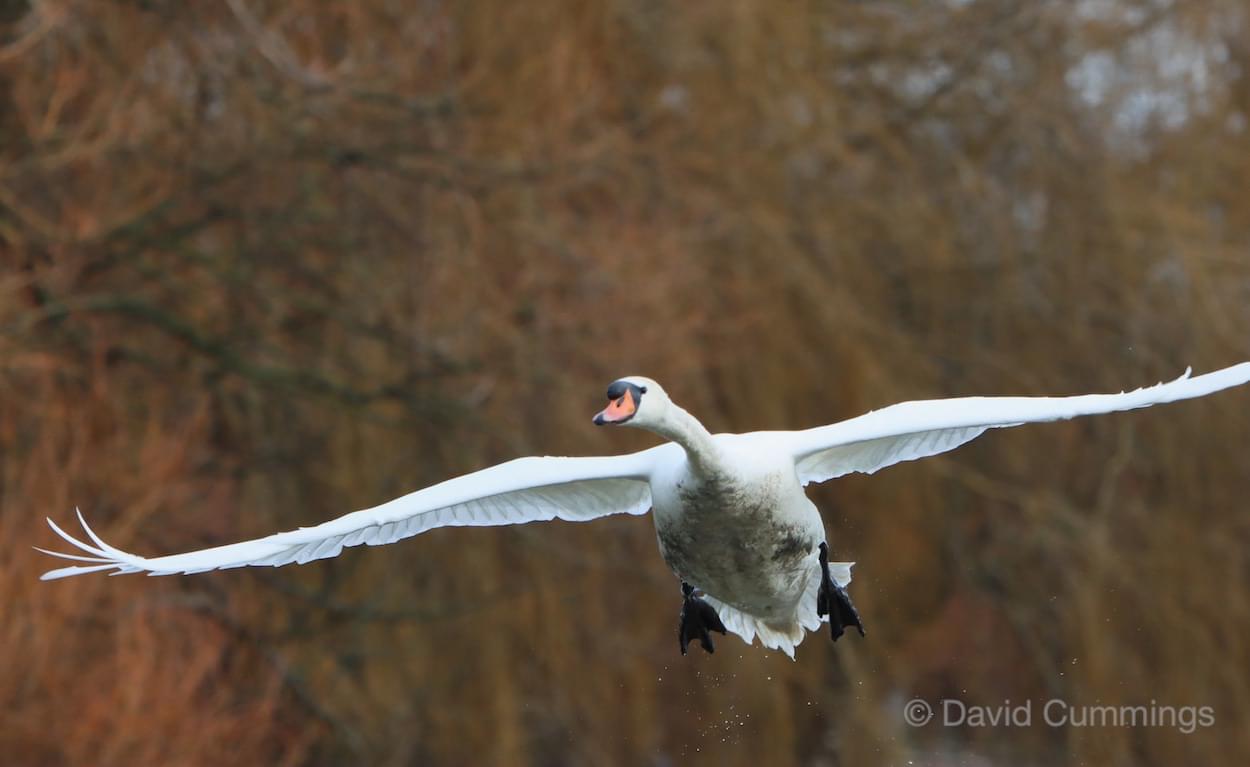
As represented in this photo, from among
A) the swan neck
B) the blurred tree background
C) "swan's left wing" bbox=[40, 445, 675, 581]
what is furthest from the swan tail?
the blurred tree background

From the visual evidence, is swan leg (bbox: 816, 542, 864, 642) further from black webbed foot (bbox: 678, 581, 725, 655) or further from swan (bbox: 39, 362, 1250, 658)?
black webbed foot (bbox: 678, 581, 725, 655)

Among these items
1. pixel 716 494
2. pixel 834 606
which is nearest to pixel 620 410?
pixel 716 494

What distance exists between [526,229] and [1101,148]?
324 centimetres

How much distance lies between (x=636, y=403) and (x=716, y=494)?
42 cm

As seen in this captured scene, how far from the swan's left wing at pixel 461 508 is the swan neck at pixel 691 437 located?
42 centimetres

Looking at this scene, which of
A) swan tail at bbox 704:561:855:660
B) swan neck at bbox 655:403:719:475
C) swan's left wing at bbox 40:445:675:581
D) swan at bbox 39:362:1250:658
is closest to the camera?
swan neck at bbox 655:403:719:475

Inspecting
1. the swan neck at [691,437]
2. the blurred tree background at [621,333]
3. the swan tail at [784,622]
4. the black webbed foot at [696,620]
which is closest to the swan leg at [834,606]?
the swan tail at [784,622]

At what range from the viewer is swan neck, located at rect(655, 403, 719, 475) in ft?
13.5

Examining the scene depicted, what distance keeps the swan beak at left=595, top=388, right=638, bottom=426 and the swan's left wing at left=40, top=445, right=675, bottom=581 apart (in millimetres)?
647

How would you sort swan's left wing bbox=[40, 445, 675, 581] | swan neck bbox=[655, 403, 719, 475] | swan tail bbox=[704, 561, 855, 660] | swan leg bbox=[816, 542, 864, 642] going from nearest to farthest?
swan neck bbox=[655, 403, 719, 475] < swan's left wing bbox=[40, 445, 675, 581] < swan leg bbox=[816, 542, 864, 642] < swan tail bbox=[704, 561, 855, 660]

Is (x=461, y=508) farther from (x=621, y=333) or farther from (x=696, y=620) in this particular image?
(x=621, y=333)

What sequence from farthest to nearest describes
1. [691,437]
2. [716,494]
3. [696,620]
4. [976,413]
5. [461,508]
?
[696,620]
[461,508]
[976,413]
[716,494]
[691,437]

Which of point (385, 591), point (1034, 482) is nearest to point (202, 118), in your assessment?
point (385, 591)

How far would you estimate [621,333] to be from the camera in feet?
30.6
